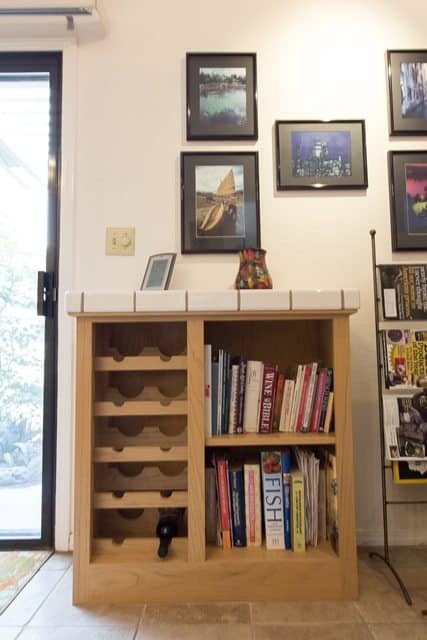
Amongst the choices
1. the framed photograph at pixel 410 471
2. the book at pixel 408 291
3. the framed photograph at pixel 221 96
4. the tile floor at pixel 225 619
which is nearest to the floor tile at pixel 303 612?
the tile floor at pixel 225 619

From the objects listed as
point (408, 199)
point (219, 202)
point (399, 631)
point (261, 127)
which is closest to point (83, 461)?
point (399, 631)

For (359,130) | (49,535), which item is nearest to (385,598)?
(49,535)

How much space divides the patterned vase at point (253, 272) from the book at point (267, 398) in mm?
293

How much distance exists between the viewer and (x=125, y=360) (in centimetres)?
127

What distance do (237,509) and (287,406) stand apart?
1.17 feet

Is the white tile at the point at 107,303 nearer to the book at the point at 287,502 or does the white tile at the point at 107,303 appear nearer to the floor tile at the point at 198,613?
the book at the point at 287,502

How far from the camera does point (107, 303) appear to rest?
3.94 feet

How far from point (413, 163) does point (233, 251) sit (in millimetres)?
814

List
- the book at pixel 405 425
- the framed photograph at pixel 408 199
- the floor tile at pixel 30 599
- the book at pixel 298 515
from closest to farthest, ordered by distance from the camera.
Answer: the floor tile at pixel 30 599, the book at pixel 298 515, the book at pixel 405 425, the framed photograph at pixel 408 199

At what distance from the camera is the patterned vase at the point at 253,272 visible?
4.63 feet

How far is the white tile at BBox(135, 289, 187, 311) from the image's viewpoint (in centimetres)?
120

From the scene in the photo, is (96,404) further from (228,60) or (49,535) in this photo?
(228,60)

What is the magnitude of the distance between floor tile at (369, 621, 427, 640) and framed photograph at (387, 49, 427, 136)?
5.55 ft

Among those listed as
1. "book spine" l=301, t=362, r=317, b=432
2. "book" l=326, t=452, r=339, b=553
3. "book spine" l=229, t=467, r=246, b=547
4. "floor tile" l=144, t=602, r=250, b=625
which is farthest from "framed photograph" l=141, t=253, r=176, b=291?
"floor tile" l=144, t=602, r=250, b=625
